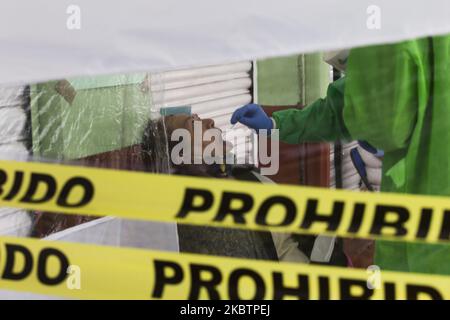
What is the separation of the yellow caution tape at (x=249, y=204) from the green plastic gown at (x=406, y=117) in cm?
7

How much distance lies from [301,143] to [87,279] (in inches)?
22.3

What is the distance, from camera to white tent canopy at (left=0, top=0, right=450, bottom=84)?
1.12m

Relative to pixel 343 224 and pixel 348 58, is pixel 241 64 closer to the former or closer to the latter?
pixel 348 58

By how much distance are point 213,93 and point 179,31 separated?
410 mm

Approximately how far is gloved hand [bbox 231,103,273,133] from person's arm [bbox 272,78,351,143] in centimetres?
4

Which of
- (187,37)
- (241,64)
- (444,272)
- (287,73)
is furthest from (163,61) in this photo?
(444,272)

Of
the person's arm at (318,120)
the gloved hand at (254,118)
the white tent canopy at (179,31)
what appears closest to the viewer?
the white tent canopy at (179,31)

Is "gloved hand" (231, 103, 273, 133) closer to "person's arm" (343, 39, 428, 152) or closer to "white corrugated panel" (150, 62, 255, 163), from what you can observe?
"white corrugated panel" (150, 62, 255, 163)

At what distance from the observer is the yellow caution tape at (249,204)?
118 centimetres

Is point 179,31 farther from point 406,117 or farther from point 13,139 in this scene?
point 13,139

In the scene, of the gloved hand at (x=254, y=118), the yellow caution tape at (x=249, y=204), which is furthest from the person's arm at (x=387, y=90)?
the gloved hand at (x=254, y=118)

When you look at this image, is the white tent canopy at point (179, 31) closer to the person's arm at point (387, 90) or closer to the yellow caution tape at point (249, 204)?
the person's arm at point (387, 90)

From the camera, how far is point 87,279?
1254mm
